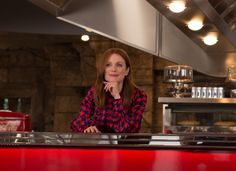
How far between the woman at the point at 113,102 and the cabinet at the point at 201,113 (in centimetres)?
222

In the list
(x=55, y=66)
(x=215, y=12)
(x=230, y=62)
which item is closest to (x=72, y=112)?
(x=55, y=66)

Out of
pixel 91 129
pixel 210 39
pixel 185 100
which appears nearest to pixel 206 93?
pixel 185 100

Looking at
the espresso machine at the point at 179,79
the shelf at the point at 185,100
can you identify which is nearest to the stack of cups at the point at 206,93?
the espresso machine at the point at 179,79

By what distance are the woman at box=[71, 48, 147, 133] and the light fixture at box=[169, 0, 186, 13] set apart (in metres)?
1.12

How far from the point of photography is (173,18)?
4.50 meters

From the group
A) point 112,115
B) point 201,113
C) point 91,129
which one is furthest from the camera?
point 201,113

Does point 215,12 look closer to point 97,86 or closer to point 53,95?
point 97,86

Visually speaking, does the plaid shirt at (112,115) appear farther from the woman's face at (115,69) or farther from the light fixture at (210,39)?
the light fixture at (210,39)

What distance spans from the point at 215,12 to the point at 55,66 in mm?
5450

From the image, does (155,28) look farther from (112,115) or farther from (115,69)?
(112,115)

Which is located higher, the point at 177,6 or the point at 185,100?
the point at 177,6

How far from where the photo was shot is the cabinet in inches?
199

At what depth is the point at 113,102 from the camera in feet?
9.05

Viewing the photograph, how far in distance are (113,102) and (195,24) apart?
1988 millimetres
